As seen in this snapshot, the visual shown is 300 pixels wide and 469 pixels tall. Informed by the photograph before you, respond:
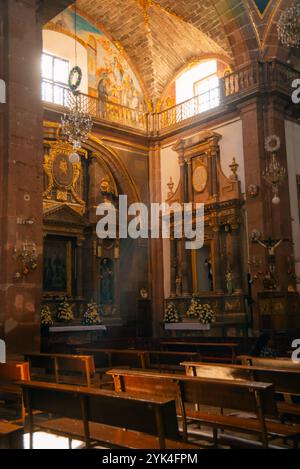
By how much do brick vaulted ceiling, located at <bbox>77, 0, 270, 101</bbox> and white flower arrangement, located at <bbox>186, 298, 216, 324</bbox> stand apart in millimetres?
7737

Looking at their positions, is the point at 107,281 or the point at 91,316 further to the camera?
the point at 107,281

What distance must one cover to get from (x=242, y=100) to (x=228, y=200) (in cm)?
310

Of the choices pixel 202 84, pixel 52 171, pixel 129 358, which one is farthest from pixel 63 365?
pixel 202 84

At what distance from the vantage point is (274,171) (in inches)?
569

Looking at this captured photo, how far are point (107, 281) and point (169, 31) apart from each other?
9416 millimetres

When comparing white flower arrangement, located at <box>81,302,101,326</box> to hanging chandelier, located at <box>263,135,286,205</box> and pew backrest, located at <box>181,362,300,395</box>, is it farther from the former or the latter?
pew backrest, located at <box>181,362,300,395</box>

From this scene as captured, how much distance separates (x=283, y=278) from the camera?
15.0 m

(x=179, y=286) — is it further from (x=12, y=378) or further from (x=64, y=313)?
(x=12, y=378)

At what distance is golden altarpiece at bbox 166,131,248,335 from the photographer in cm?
1595

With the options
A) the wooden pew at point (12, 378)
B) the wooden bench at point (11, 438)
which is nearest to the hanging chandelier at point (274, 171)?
the wooden pew at point (12, 378)

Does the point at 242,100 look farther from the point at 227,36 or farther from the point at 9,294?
the point at 9,294

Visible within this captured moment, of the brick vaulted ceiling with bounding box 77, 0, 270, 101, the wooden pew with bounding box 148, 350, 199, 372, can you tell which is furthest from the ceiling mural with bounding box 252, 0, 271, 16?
the wooden pew with bounding box 148, 350, 199, 372
